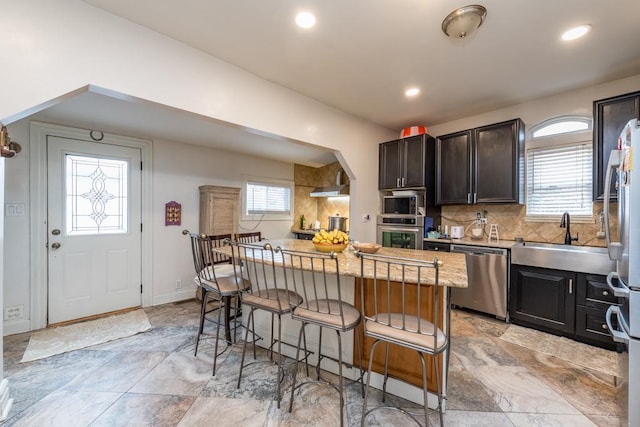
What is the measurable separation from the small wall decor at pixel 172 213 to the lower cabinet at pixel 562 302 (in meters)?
4.45

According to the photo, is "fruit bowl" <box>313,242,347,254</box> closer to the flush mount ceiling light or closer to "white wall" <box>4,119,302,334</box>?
the flush mount ceiling light

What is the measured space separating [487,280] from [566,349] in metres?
0.89

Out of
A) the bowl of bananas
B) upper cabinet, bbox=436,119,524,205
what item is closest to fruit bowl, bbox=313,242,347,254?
the bowl of bananas

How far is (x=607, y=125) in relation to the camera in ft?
8.51

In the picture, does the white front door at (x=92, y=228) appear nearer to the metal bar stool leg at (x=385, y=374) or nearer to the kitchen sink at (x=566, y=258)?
the metal bar stool leg at (x=385, y=374)

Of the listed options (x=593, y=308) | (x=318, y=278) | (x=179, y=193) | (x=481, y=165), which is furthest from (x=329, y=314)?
(x=179, y=193)

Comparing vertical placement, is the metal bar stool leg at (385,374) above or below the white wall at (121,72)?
below

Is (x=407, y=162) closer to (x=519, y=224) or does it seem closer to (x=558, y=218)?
(x=519, y=224)

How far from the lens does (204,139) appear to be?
150 inches

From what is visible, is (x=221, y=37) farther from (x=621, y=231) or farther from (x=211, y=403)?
(x=621, y=231)

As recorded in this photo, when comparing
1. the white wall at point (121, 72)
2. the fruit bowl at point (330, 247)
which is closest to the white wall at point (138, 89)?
the white wall at point (121, 72)

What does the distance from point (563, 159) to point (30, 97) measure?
483 centimetres

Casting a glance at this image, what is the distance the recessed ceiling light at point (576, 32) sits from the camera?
1.97m

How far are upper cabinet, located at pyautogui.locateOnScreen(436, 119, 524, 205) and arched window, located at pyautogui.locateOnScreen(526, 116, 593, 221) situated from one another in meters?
0.19
